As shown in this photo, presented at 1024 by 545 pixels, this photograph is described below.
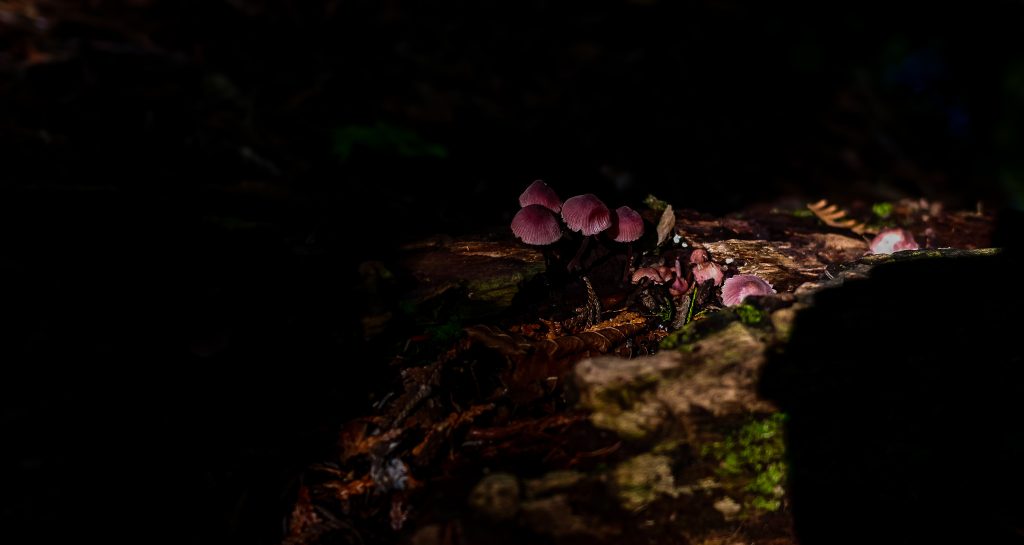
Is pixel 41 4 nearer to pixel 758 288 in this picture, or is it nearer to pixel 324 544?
pixel 324 544

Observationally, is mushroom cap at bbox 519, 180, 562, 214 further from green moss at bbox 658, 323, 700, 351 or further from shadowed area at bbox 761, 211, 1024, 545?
shadowed area at bbox 761, 211, 1024, 545

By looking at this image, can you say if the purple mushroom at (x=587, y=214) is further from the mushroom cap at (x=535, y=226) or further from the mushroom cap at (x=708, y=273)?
the mushroom cap at (x=708, y=273)

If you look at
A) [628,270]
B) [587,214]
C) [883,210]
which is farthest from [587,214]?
[883,210]

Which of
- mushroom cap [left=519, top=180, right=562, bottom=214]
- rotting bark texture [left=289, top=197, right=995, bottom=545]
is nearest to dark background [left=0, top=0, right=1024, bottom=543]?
rotting bark texture [left=289, top=197, right=995, bottom=545]

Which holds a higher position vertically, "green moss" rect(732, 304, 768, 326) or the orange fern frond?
the orange fern frond

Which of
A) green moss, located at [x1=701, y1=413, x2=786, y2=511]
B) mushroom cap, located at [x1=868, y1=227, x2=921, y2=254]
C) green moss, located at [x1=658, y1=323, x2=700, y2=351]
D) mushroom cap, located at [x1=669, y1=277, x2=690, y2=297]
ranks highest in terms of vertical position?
mushroom cap, located at [x1=868, y1=227, x2=921, y2=254]

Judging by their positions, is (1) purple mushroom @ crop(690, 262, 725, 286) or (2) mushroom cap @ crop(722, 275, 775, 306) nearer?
(2) mushroom cap @ crop(722, 275, 775, 306)
